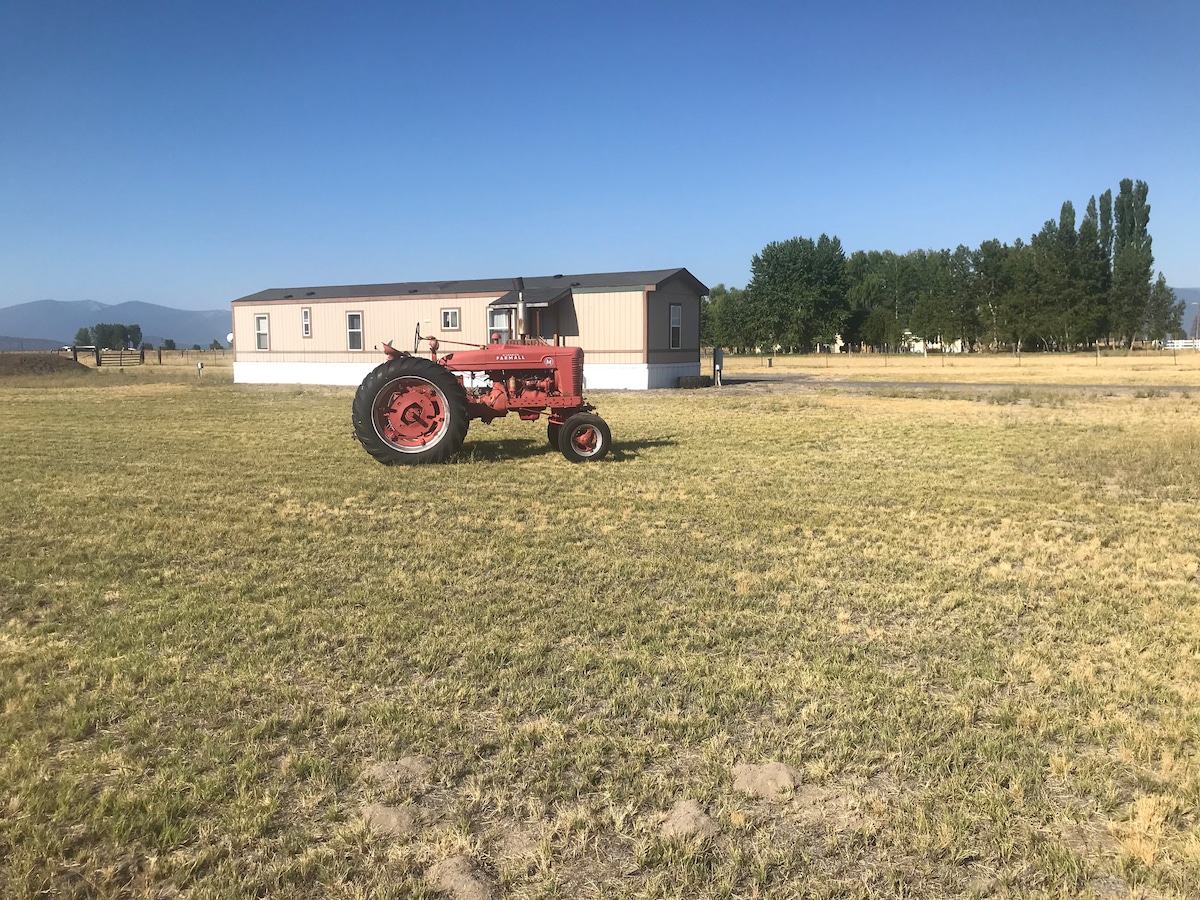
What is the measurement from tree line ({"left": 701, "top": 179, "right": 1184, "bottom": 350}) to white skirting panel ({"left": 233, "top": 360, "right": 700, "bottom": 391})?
47859mm

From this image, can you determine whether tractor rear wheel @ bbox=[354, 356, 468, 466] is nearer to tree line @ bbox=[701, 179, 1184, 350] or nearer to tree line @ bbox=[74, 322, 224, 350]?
tree line @ bbox=[701, 179, 1184, 350]

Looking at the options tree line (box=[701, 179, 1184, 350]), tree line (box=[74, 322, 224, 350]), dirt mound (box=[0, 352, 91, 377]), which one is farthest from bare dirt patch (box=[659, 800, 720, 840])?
tree line (box=[74, 322, 224, 350])

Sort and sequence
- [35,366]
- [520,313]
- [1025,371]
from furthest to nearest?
[1025,371]
[35,366]
[520,313]

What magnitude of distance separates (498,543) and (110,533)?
3.10 m

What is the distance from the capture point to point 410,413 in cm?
1027

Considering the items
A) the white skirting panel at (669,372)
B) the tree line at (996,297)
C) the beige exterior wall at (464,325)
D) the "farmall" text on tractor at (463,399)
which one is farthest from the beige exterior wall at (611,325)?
the tree line at (996,297)

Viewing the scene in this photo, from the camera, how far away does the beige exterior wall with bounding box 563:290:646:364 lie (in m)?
23.9

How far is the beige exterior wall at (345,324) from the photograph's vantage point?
2545 centimetres

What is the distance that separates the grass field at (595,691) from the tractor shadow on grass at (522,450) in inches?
94.7

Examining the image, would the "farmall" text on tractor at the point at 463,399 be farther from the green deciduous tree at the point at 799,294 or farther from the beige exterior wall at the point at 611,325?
the green deciduous tree at the point at 799,294

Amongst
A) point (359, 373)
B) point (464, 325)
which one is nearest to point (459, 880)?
point (464, 325)

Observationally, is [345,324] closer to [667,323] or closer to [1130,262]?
[667,323]

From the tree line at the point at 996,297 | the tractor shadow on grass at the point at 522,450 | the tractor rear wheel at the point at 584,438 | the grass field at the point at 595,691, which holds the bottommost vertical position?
the grass field at the point at 595,691

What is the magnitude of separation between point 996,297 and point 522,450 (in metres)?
70.8
